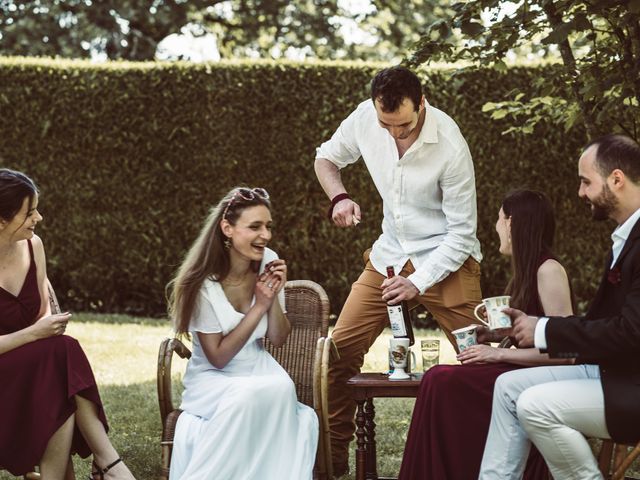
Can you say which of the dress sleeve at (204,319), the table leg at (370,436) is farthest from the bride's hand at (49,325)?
the table leg at (370,436)

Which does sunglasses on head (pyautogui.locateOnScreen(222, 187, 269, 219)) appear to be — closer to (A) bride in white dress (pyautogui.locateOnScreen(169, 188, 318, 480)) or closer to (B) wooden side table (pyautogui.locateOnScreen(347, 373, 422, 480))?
(A) bride in white dress (pyautogui.locateOnScreen(169, 188, 318, 480))

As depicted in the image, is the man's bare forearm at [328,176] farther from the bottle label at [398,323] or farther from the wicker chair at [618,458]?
the wicker chair at [618,458]

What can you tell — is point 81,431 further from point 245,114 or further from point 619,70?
point 245,114

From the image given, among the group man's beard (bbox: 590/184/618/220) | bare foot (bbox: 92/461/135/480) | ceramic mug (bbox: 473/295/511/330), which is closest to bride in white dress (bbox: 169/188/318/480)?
bare foot (bbox: 92/461/135/480)

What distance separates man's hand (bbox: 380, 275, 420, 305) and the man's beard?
1060 mm

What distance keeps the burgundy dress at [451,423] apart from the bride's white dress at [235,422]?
465 millimetres

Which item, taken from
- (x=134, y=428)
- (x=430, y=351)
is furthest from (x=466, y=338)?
(x=134, y=428)

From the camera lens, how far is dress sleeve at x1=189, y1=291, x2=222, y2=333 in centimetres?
429

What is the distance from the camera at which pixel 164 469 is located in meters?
4.11

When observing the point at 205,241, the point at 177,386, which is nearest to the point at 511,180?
the point at 177,386

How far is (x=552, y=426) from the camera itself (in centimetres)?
353

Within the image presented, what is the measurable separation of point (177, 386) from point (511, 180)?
4.02 m

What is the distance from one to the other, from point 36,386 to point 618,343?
231 centimetres

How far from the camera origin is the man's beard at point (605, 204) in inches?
142
